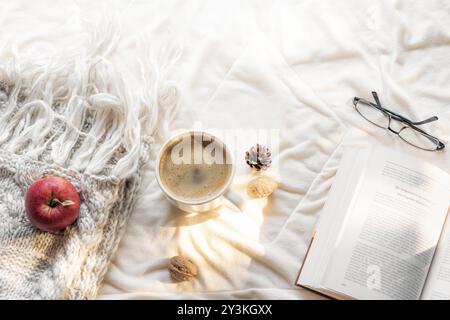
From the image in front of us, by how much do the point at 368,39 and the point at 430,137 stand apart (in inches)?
9.3

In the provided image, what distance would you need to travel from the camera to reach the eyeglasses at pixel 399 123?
104cm

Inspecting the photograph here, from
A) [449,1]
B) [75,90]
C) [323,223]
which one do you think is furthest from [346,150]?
[75,90]

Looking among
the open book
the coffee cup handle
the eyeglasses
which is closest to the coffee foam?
the coffee cup handle

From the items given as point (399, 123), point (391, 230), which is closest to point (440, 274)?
point (391, 230)

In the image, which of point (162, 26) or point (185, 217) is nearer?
point (185, 217)

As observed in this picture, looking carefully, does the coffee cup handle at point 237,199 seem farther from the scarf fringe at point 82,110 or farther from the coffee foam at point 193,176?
the scarf fringe at point 82,110

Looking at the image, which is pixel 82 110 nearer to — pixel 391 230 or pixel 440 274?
pixel 391 230

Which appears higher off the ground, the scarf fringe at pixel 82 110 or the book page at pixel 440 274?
the scarf fringe at pixel 82 110

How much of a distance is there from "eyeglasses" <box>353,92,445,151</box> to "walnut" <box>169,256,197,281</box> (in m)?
0.44

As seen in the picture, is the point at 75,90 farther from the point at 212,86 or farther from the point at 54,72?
the point at 212,86

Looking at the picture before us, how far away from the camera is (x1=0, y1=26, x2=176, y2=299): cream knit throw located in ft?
3.11

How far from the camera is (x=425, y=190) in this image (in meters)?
0.97

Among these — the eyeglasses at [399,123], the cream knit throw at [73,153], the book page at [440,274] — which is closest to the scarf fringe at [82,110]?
the cream knit throw at [73,153]

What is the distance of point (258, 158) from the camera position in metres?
1.02
